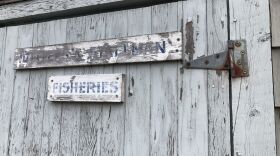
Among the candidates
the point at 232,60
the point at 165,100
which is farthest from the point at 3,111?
the point at 232,60

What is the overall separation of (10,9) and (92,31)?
0.59 m

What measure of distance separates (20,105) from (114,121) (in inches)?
21.5

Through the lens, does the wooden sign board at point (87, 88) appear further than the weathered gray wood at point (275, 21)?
Yes

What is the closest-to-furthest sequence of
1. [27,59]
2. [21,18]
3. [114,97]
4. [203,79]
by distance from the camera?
[203,79] < [114,97] < [27,59] < [21,18]

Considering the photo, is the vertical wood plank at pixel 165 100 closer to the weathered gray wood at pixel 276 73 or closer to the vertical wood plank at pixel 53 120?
the weathered gray wood at pixel 276 73

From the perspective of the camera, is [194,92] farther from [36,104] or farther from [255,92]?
[36,104]

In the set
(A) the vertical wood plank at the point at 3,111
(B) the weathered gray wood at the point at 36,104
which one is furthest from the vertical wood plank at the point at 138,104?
(A) the vertical wood plank at the point at 3,111

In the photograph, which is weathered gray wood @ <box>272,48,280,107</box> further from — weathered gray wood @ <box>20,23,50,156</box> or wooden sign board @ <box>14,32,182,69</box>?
weathered gray wood @ <box>20,23,50,156</box>

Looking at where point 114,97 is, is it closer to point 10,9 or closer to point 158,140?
point 158,140

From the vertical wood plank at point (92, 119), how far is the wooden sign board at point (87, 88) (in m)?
0.05

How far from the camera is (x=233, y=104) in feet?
3.55

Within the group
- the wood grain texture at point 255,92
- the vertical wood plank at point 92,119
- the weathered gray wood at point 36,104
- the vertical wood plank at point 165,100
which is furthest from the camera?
the weathered gray wood at point 36,104

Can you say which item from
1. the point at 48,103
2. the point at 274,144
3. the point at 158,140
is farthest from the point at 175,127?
the point at 48,103

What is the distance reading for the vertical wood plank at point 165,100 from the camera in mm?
1163
